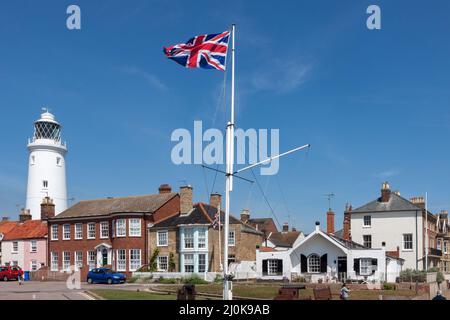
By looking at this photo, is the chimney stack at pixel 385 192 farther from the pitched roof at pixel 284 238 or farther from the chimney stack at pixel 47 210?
the chimney stack at pixel 47 210

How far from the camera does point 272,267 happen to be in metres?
56.5

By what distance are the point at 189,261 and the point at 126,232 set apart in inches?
309

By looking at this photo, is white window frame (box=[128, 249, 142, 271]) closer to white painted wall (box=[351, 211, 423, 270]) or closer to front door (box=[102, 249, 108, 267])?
front door (box=[102, 249, 108, 267])

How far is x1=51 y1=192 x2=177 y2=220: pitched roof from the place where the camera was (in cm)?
6241

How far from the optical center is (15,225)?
77438 mm

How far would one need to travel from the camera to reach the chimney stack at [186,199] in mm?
61219

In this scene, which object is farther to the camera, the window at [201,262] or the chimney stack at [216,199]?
the chimney stack at [216,199]

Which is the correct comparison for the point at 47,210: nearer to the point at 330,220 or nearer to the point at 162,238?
the point at 162,238

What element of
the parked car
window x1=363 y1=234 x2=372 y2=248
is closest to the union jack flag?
the parked car

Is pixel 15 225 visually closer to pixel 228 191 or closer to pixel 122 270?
pixel 122 270

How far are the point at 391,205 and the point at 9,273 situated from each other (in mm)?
41319

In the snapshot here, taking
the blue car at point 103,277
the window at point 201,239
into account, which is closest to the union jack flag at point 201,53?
the blue car at point 103,277
